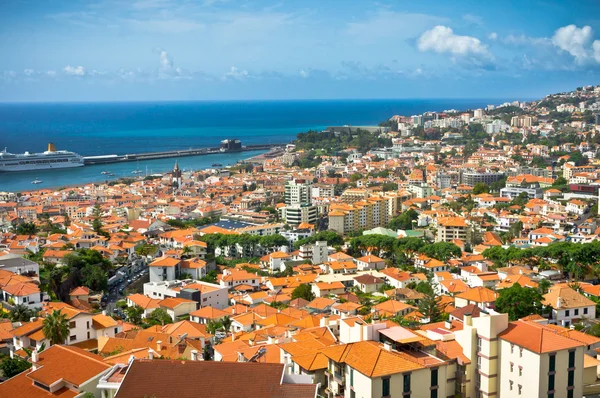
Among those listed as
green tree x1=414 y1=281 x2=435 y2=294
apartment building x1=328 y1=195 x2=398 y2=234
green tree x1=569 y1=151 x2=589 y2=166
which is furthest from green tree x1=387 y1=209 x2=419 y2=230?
green tree x1=569 y1=151 x2=589 y2=166

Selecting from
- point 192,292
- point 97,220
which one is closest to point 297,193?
point 97,220

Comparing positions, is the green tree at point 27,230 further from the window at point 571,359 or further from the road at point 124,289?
the window at point 571,359

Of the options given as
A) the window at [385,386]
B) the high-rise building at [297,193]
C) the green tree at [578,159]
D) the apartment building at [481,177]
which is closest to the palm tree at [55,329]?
the window at [385,386]

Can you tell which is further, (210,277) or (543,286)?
(210,277)

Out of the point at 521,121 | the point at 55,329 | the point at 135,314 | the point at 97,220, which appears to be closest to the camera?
the point at 55,329

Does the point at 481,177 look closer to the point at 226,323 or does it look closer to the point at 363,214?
the point at 363,214

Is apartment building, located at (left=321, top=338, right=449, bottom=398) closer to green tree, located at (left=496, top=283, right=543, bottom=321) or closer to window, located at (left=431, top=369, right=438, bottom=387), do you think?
window, located at (left=431, top=369, right=438, bottom=387)
